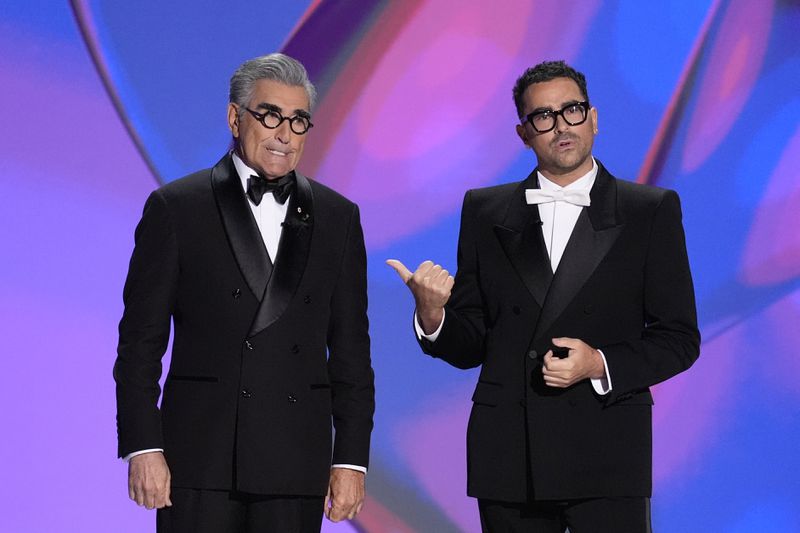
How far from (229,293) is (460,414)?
6.29 feet

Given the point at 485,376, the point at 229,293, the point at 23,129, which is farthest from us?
the point at 23,129

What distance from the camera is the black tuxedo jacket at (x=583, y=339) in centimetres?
283

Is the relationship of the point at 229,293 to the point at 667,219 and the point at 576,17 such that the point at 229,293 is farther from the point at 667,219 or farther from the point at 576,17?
the point at 576,17

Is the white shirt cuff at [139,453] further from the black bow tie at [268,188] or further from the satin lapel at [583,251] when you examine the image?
the satin lapel at [583,251]

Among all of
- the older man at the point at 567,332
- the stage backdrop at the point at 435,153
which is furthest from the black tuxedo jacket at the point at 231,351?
the stage backdrop at the point at 435,153

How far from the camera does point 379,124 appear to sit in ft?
14.7

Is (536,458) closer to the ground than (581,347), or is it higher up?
closer to the ground

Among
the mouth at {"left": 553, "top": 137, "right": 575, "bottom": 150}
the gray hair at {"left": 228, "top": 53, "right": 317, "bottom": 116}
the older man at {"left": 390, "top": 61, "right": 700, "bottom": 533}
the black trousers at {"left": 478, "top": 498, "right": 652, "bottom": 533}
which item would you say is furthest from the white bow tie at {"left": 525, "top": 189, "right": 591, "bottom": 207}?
the black trousers at {"left": 478, "top": 498, "right": 652, "bottom": 533}

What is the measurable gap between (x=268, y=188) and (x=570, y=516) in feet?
3.32

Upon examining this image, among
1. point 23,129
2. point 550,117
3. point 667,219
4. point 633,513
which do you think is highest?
point 23,129

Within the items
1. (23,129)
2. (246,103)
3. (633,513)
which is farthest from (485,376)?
(23,129)

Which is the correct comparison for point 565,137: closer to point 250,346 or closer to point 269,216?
point 269,216

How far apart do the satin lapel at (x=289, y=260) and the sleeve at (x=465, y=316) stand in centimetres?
39

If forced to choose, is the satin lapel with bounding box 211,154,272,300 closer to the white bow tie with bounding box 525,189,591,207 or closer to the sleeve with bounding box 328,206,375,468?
the sleeve with bounding box 328,206,375,468
